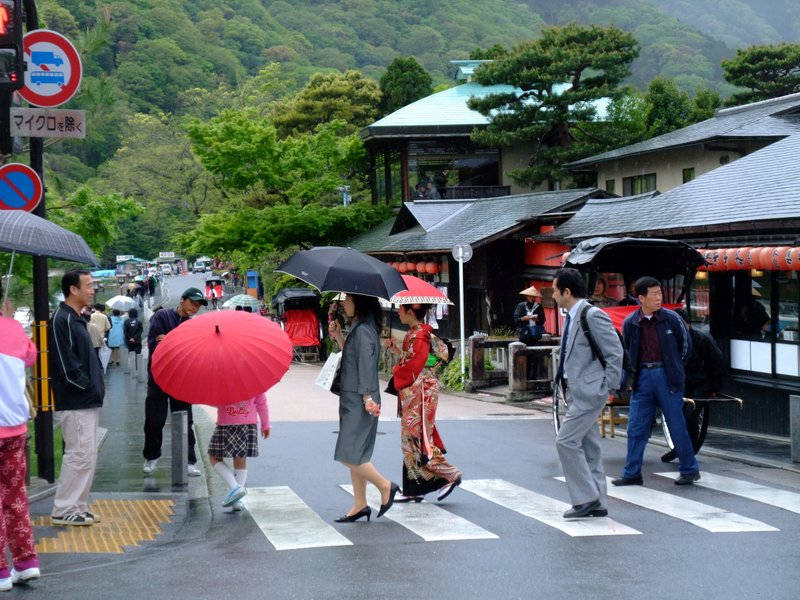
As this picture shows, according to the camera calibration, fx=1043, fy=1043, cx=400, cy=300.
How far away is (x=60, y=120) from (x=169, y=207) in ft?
196

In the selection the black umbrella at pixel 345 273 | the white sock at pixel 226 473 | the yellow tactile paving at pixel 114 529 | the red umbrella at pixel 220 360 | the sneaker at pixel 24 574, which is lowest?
the yellow tactile paving at pixel 114 529

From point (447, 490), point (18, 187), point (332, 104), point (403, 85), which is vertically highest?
point (403, 85)

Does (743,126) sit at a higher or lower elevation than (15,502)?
higher

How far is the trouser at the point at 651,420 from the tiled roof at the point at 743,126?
14.3 meters

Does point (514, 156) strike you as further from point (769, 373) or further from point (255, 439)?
point (255, 439)

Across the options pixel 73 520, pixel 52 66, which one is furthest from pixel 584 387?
pixel 52 66

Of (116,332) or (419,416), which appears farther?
(116,332)

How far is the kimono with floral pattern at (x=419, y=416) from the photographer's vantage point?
30.6 ft

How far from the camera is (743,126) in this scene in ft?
79.4

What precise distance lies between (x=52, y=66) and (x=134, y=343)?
16254 mm

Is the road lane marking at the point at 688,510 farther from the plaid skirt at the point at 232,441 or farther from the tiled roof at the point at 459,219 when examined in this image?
the tiled roof at the point at 459,219

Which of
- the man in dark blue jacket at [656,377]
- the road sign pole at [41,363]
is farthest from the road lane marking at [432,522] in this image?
the road sign pole at [41,363]

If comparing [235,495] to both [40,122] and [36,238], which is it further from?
[40,122]

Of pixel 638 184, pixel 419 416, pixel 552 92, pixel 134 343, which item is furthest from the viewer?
pixel 552 92
